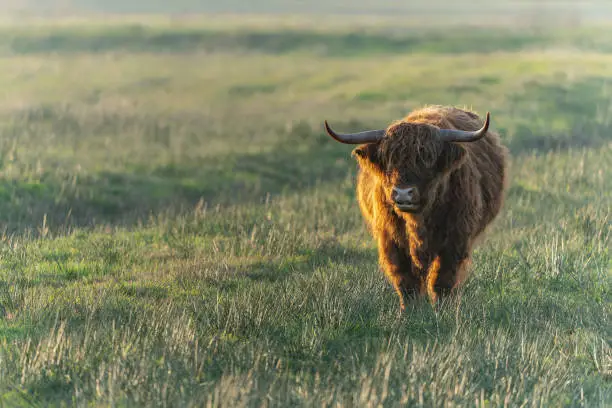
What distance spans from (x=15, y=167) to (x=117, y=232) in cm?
324

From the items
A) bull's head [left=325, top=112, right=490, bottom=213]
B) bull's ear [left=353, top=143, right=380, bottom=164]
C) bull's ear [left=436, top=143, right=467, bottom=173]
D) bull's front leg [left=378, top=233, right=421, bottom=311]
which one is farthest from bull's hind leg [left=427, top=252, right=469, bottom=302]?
bull's ear [left=353, top=143, right=380, bottom=164]

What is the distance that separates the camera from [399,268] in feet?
21.1

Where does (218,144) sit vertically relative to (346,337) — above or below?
below

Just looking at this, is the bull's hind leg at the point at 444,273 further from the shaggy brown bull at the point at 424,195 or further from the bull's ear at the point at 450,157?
the bull's ear at the point at 450,157

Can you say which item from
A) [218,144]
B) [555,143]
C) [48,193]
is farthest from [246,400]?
[555,143]

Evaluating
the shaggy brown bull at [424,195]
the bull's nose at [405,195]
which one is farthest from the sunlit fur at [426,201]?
the bull's nose at [405,195]

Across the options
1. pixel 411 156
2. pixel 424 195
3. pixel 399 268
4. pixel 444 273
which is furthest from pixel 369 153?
pixel 444 273

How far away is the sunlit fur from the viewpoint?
18.9 feet

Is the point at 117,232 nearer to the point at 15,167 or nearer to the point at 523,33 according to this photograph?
the point at 15,167

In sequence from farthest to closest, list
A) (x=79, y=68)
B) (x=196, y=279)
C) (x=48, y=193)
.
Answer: (x=79, y=68), (x=48, y=193), (x=196, y=279)

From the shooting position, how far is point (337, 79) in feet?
87.8

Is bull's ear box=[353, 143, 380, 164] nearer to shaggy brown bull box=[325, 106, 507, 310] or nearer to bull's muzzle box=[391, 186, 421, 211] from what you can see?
shaggy brown bull box=[325, 106, 507, 310]

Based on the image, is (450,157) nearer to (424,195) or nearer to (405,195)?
→ (424,195)

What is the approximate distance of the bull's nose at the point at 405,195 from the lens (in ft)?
18.3
